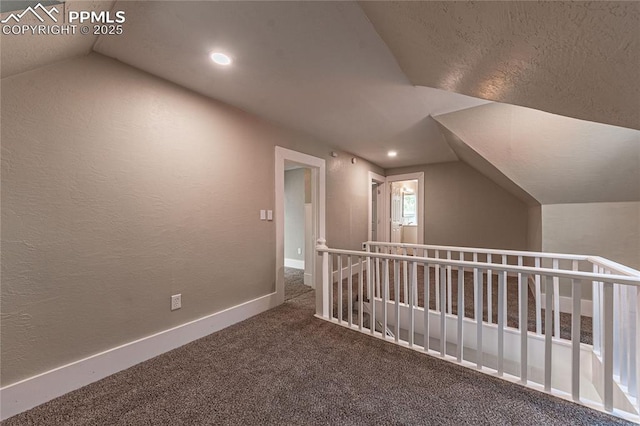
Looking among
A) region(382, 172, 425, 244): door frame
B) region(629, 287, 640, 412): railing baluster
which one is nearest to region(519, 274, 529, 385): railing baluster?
region(629, 287, 640, 412): railing baluster

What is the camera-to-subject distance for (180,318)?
6.83 ft

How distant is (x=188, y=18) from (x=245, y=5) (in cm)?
34

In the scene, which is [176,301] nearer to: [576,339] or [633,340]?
[576,339]

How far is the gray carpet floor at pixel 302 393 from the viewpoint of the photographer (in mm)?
1307

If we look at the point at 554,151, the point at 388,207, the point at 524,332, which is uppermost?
the point at 554,151

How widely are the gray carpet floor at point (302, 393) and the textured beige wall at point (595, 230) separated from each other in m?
2.14

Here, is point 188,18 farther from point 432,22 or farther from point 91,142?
point 432,22

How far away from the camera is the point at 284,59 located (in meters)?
1.66

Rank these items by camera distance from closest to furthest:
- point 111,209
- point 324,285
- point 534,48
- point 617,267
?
point 534,48, point 617,267, point 111,209, point 324,285

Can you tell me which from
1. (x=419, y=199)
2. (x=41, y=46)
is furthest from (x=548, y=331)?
(x=419, y=199)

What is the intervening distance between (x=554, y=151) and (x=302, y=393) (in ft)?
9.66

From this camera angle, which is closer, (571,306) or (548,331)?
(548,331)

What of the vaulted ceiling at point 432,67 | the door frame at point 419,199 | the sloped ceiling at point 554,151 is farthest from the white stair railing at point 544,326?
the door frame at point 419,199

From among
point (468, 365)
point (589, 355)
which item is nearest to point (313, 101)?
point (468, 365)
